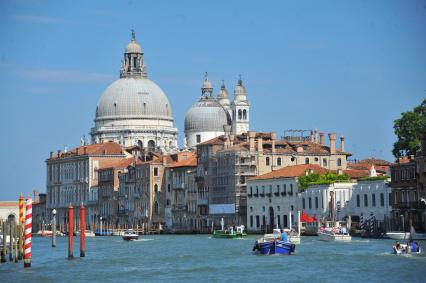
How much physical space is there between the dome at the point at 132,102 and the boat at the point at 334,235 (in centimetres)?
7541

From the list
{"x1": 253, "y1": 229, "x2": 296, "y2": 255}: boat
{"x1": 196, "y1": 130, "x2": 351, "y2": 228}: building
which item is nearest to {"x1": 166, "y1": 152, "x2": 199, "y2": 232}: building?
{"x1": 196, "y1": 130, "x2": 351, "y2": 228}: building

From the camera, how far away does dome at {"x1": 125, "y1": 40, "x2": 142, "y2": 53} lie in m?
156

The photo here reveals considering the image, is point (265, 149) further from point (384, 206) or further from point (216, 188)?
point (384, 206)

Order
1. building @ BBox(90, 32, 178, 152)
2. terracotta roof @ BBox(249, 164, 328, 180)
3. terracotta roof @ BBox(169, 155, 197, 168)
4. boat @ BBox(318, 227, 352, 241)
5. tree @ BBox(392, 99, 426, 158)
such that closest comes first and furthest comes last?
boat @ BBox(318, 227, 352, 241), tree @ BBox(392, 99, 426, 158), terracotta roof @ BBox(249, 164, 328, 180), terracotta roof @ BBox(169, 155, 197, 168), building @ BBox(90, 32, 178, 152)

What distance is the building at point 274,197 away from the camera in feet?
306

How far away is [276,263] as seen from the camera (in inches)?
2096

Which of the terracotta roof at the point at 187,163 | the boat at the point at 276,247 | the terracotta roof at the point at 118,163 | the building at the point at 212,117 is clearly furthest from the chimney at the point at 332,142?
the boat at the point at 276,247

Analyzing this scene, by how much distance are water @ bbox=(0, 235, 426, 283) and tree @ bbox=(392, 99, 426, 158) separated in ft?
66.1

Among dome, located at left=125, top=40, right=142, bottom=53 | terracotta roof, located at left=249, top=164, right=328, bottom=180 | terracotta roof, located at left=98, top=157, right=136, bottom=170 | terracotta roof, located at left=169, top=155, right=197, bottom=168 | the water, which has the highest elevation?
dome, located at left=125, top=40, right=142, bottom=53

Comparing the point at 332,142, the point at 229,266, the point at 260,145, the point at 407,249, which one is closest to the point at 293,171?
the point at 260,145

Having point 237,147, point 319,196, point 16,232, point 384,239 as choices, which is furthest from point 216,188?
point 16,232

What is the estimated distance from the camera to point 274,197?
9562 cm

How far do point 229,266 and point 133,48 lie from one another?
105 metres

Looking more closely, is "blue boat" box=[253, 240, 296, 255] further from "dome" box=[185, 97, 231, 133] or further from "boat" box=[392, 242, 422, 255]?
"dome" box=[185, 97, 231, 133]
